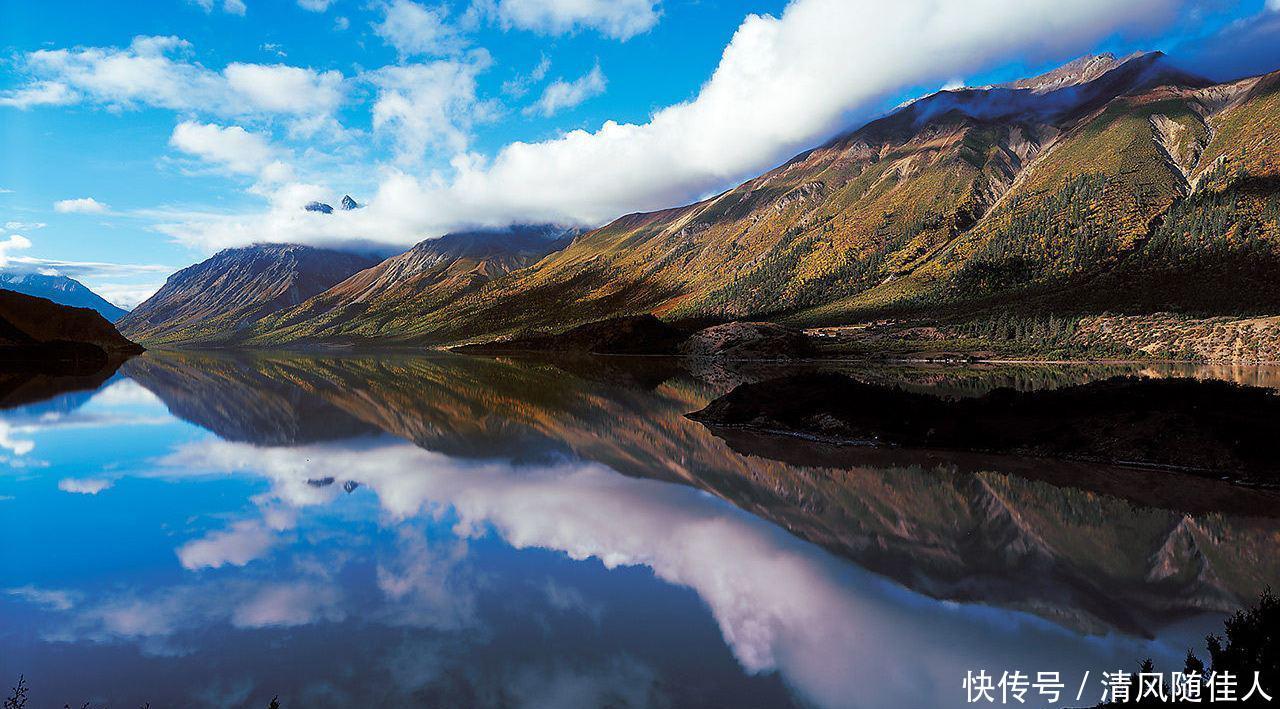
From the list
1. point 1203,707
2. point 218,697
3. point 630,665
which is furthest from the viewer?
point 630,665

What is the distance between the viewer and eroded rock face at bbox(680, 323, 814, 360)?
12100cm

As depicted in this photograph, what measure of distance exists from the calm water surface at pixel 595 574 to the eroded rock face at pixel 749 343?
323 feet

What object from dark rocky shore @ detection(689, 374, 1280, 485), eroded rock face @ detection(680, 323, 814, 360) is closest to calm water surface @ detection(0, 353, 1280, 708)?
dark rocky shore @ detection(689, 374, 1280, 485)

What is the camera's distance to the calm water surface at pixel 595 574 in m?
8.67

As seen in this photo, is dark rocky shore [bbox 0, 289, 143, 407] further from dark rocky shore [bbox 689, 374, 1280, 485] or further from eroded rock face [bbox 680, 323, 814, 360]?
eroded rock face [bbox 680, 323, 814, 360]

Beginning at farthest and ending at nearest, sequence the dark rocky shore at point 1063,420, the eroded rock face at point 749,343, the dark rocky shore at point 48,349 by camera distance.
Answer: the eroded rock face at point 749,343 → the dark rocky shore at point 48,349 → the dark rocky shore at point 1063,420

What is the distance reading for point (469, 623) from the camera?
10.2 meters

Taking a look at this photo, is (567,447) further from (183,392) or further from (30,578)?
(183,392)

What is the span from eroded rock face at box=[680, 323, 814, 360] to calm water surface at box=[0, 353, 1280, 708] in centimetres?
9840

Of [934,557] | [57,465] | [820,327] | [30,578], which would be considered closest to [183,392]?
[57,465]

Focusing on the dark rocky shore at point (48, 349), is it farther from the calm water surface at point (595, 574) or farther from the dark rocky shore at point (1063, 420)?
the dark rocky shore at point (1063, 420)

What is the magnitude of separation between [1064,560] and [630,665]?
35.3 feet

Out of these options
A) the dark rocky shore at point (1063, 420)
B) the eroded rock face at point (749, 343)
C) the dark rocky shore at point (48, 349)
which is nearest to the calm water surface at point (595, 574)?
the dark rocky shore at point (1063, 420)

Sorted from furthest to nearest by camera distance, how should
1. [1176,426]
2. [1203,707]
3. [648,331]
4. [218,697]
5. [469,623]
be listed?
[648,331] < [1176,426] < [469,623] < [218,697] < [1203,707]
